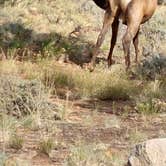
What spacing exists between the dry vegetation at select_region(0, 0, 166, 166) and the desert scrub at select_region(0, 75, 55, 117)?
0.01 meters

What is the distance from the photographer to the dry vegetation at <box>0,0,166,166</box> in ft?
21.2

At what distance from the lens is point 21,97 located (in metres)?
8.27

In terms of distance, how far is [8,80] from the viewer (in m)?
8.60

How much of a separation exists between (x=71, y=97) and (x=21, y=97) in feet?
5.67

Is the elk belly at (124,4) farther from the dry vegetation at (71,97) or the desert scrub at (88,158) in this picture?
the desert scrub at (88,158)

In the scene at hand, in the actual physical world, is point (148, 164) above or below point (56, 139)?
above

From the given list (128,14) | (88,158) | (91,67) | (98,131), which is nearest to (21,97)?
(98,131)

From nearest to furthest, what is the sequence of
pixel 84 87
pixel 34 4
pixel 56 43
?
pixel 84 87, pixel 56 43, pixel 34 4

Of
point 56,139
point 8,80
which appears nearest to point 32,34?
point 8,80

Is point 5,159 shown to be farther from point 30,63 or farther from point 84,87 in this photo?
point 30,63

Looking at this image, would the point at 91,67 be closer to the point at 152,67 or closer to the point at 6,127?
the point at 152,67

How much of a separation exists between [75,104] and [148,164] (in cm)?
445

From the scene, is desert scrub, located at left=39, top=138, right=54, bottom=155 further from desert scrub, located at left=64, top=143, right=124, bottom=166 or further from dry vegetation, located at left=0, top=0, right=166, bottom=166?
desert scrub, located at left=64, top=143, right=124, bottom=166

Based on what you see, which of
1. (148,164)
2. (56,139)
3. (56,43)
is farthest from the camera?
(56,43)
